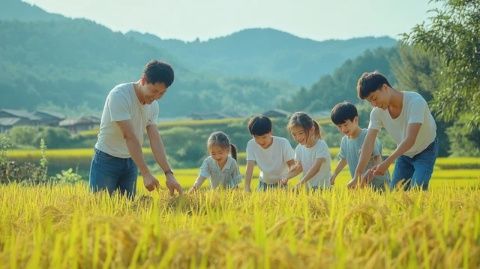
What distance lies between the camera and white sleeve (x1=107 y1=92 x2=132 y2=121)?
6.14 meters

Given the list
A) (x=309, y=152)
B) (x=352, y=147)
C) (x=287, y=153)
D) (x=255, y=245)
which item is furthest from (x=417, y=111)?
(x=255, y=245)

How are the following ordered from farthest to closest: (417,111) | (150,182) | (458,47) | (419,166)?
(458,47)
(419,166)
(417,111)
(150,182)

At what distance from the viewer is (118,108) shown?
6.15 metres

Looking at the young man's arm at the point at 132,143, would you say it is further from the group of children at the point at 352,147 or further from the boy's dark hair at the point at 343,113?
the boy's dark hair at the point at 343,113

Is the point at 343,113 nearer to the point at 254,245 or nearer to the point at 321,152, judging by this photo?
the point at 321,152

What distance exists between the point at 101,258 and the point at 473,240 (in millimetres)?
Result: 1383

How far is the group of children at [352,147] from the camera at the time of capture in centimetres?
655

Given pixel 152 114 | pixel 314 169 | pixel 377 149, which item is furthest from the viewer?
pixel 377 149

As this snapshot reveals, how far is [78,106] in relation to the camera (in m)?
171

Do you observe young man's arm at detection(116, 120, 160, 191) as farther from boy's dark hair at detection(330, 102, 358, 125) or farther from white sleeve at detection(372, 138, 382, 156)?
white sleeve at detection(372, 138, 382, 156)

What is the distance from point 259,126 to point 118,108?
85.6 inches

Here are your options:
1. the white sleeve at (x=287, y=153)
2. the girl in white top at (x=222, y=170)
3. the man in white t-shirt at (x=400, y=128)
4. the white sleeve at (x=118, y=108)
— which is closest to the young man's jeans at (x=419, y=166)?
the man in white t-shirt at (x=400, y=128)

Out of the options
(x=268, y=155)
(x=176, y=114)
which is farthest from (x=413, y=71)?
(x=176, y=114)

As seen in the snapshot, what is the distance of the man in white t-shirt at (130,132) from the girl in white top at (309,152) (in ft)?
5.82
